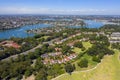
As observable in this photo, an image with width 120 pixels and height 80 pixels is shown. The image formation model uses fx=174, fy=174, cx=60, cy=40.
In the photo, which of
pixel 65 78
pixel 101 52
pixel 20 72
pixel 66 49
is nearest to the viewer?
pixel 65 78

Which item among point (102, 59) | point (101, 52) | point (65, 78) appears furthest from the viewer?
point (101, 52)

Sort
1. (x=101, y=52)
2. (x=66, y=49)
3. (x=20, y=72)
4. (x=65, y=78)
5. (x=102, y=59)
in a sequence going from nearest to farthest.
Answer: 1. (x=65, y=78)
2. (x=20, y=72)
3. (x=102, y=59)
4. (x=101, y=52)
5. (x=66, y=49)

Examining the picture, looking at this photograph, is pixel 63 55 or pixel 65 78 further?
pixel 63 55

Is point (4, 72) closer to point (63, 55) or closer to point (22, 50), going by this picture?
point (63, 55)

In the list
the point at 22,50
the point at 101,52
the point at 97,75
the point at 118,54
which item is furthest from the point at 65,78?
the point at 22,50

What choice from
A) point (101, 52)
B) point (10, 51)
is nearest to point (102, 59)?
point (101, 52)

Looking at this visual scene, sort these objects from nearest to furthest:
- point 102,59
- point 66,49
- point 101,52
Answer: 1. point 102,59
2. point 101,52
3. point 66,49

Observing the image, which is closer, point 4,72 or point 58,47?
point 4,72

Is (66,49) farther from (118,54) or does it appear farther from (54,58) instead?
(118,54)
